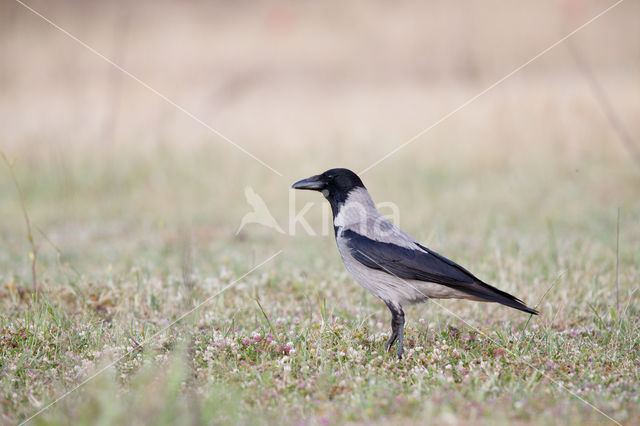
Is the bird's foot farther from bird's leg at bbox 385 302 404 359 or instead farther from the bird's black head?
the bird's black head

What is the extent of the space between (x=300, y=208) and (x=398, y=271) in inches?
245

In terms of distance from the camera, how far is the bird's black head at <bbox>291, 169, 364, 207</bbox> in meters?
4.95

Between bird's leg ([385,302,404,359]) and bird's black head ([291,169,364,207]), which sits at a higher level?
bird's black head ([291,169,364,207])

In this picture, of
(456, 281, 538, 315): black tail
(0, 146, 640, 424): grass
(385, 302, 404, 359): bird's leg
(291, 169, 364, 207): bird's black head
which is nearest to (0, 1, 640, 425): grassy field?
(0, 146, 640, 424): grass

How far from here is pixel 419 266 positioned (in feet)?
14.2

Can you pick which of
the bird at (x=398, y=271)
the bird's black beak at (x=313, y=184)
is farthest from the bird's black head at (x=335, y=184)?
the bird at (x=398, y=271)

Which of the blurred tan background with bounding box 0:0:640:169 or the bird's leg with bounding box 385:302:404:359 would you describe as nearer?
the bird's leg with bounding box 385:302:404:359

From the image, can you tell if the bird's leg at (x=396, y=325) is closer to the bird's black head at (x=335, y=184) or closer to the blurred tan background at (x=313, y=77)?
the bird's black head at (x=335, y=184)

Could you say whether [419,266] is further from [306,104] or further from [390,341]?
[306,104]

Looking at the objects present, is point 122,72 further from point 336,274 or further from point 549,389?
point 549,389

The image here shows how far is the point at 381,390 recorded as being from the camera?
136 inches

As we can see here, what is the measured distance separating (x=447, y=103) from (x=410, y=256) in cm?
866

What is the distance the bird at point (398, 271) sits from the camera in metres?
4.19

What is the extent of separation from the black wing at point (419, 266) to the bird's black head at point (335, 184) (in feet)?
Result: 1.56
